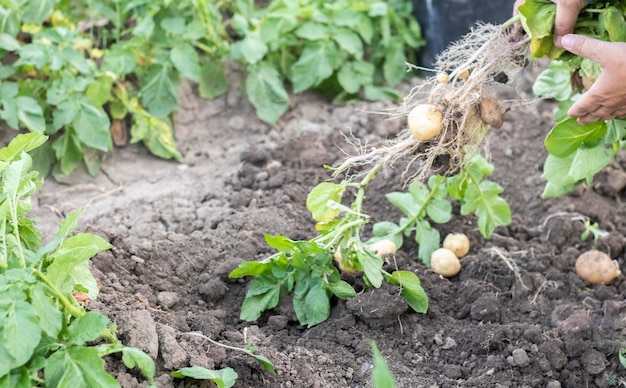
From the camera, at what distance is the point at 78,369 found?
1.80 m

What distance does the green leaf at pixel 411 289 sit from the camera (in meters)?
2.53

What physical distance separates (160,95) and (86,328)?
2.19 metres

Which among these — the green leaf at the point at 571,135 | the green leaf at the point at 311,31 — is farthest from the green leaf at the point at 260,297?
the green leaf at the point at 311,31

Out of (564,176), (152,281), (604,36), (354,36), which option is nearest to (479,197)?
(564,176)

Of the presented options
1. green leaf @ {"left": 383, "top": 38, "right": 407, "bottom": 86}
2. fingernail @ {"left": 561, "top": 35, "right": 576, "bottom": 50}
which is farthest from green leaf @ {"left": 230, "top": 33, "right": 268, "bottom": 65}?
fingernail @ {"left": 561, "top": 35, "right": 576, "bottom": 50}

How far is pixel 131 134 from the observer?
153 inches

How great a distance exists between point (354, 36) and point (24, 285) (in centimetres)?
276

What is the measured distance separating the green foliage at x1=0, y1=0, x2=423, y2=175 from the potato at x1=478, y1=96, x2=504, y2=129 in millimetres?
1606

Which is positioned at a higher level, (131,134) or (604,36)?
(604,36)

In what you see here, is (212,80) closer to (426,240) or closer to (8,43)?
(8,43)

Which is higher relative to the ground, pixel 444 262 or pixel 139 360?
pixel 139 360

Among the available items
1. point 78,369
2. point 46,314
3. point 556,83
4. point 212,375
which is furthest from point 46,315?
point 556,83

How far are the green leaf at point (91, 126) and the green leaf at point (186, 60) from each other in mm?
490

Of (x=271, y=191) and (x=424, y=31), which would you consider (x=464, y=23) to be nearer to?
(x=424, y=31)
